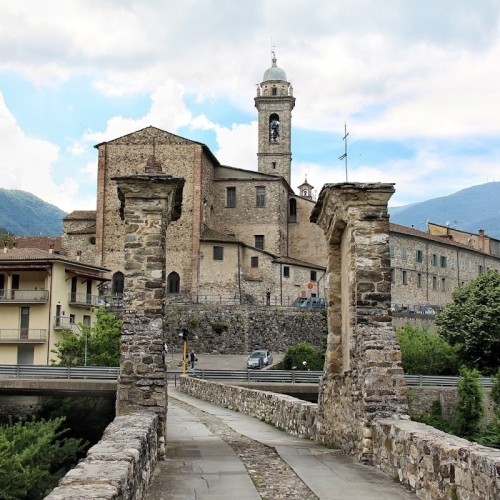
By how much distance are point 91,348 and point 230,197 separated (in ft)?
87.8

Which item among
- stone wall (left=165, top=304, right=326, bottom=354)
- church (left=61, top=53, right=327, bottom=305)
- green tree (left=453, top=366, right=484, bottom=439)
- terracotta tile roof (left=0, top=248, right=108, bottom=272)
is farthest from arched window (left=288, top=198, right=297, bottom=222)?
green tree (left=453, top=366, right=484, bottom=439)

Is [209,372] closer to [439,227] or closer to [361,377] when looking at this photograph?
[361,377]

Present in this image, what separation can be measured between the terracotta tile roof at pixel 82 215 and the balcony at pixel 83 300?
13.0m

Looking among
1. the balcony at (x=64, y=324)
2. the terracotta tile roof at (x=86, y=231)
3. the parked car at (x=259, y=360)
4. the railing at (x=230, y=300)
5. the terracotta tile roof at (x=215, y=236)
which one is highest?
the terracotta tile roof at (x=86, y=231)

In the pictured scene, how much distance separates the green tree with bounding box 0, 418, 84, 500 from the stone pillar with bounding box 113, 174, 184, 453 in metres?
9.91

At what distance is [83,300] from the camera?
51.2 metres

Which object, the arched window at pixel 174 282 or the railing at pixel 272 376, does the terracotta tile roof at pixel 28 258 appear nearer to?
the arched window at pixel 174 282

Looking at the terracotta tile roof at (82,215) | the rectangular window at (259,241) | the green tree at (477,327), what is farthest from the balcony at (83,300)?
the green tree at (477,327)

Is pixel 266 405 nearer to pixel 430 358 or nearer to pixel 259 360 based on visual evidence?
pixel 430 358

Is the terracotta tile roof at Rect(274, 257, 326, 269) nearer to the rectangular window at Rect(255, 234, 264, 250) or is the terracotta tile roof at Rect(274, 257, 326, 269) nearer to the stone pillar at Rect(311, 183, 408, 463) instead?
the rectangular window at Rect(255, 234, 264, 250)

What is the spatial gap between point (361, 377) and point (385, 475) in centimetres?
224

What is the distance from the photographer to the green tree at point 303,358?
46.5 metres

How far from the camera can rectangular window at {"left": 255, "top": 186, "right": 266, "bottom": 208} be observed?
66.9 metres

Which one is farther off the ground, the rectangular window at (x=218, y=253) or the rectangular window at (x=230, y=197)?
the rectangular window at (x=230, y=197)
